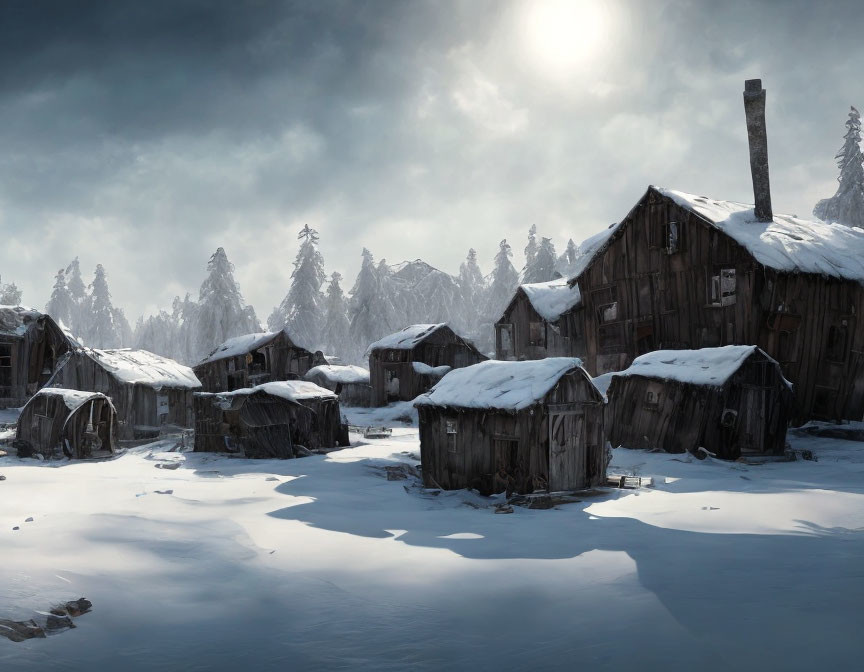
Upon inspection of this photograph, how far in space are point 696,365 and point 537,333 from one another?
21689 millimetres

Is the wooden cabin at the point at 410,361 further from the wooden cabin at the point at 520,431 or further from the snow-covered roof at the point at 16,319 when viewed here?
the wooden cabin at the point at 520,431

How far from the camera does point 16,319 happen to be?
4009 centimetres

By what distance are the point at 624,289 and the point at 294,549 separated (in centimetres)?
2480

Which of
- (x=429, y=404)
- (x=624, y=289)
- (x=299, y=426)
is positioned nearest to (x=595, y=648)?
(x=429, y=404)

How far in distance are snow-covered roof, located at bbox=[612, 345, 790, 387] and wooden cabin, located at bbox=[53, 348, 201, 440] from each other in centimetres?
2363

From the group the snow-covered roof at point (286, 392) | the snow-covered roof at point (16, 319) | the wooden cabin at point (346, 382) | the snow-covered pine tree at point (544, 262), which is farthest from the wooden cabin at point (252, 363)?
the snow-covered pine tree at point (544, 262)

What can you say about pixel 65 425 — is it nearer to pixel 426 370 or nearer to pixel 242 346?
pixel 426 370

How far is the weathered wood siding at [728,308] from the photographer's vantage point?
89.7ft

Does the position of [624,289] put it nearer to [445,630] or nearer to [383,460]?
[383,460]

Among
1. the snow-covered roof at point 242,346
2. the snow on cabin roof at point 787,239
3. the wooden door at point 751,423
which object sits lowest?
the wooden door at point 751,423

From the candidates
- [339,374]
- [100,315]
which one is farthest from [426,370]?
[100,315]

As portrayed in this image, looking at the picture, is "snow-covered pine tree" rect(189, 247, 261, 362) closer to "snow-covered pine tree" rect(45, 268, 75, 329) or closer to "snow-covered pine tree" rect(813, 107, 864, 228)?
"snow-covered pine tree" rect(45, 268, 75, 329)

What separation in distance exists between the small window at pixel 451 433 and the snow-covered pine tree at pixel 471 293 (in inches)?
2461

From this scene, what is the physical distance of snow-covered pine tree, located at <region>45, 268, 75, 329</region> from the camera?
8306 cm
